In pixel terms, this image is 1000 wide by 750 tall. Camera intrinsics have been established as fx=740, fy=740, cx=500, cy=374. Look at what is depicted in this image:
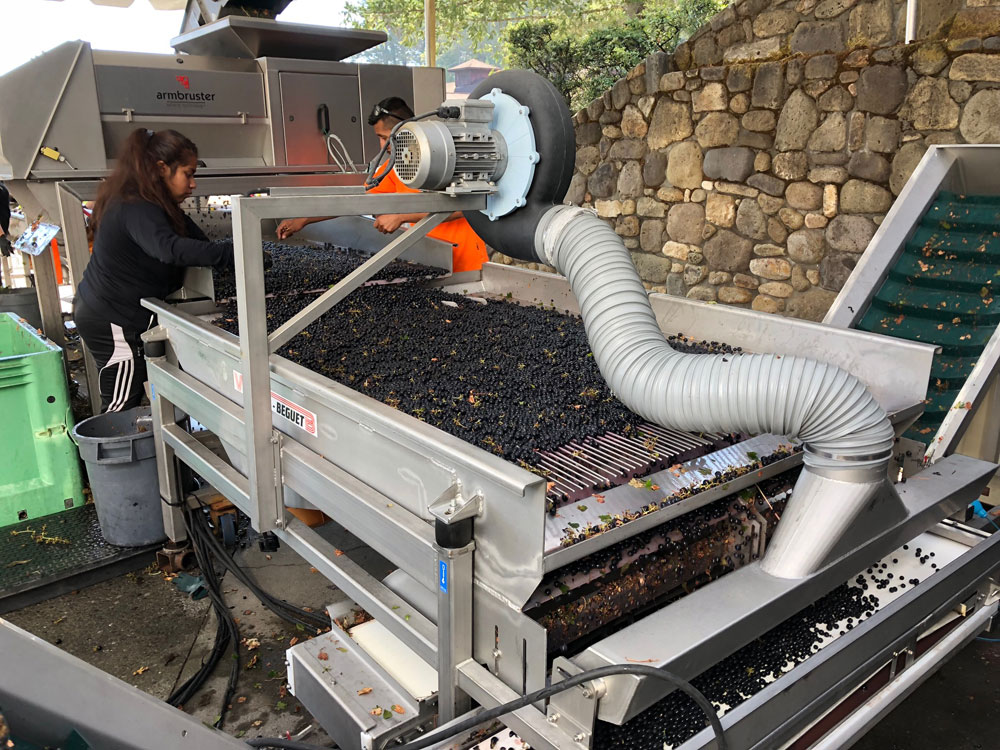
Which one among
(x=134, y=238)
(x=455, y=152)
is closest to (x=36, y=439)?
(x=134, y=238)

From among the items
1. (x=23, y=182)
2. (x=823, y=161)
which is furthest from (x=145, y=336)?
(x=823, y=161)

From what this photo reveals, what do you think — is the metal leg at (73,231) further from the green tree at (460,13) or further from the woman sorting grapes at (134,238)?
the green tree at (460,13)

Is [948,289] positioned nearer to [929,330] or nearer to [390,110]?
[929,330]

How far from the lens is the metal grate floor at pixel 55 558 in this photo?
259 cm

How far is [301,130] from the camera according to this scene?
12.2ft

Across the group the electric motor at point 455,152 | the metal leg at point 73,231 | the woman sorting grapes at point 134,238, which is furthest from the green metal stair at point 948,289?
the metal leg at point 73,231

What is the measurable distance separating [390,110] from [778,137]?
2126 mm

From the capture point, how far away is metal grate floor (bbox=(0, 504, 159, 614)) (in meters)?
2.59

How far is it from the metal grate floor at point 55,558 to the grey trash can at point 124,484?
0.06m

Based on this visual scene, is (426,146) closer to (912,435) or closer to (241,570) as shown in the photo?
(912,435)

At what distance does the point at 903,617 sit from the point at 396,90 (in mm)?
3497

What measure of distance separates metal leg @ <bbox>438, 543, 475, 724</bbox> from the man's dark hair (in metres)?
2.86

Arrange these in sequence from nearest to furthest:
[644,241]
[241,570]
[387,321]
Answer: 1. [387,321]
2. [241,570]
3. [644,241]

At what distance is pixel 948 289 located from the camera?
2420 millimetres
